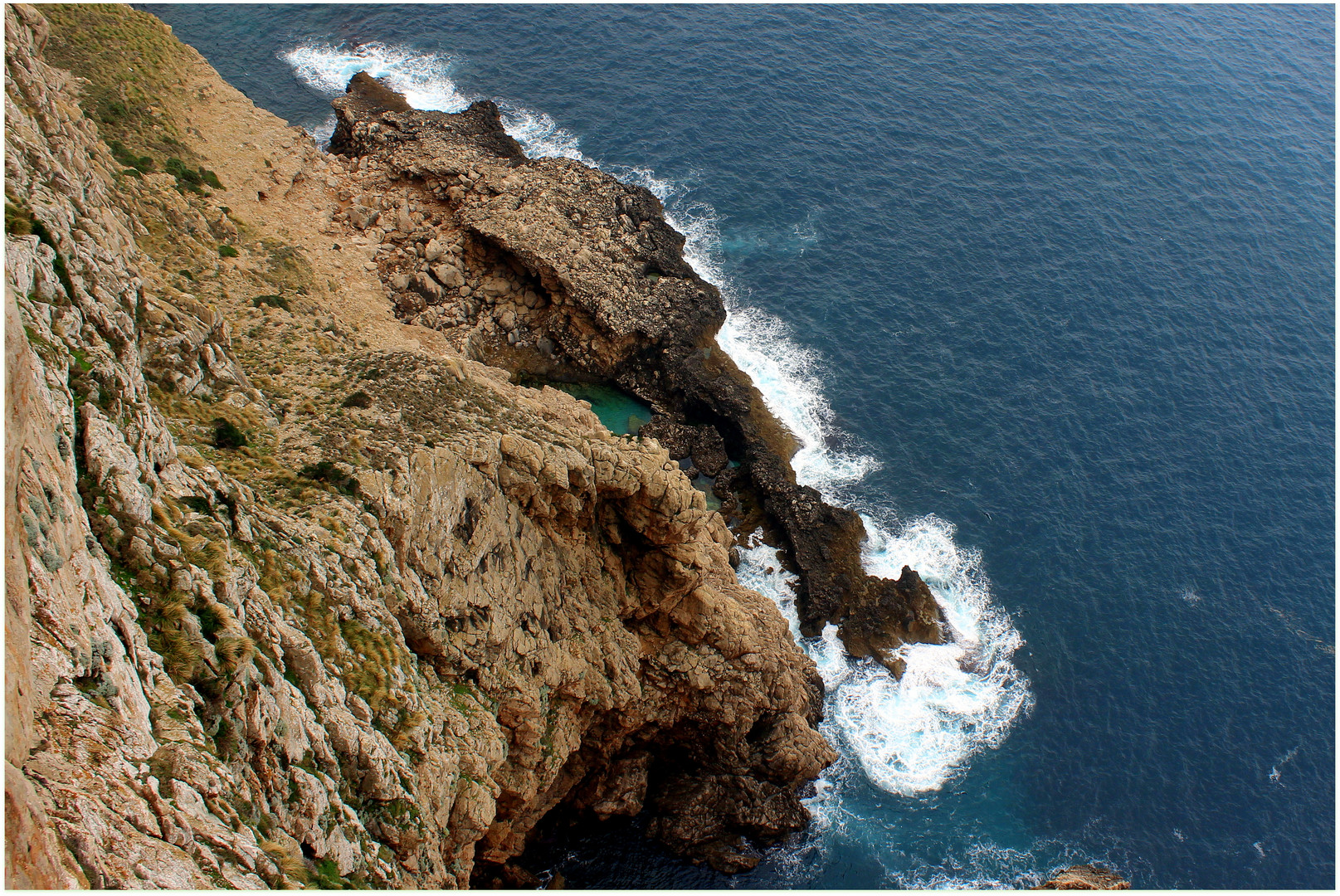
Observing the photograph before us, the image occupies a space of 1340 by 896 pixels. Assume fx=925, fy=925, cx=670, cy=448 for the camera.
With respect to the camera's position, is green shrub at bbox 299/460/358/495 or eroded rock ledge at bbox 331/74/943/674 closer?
green shrub at bbox 299/460/358/495

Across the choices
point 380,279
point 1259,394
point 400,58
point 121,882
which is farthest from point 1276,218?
point 121,882

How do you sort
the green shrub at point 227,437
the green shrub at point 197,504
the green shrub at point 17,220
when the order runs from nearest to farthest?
the green shrub at point 197,504
the green shrub at point 17,220
the green shrub at point 227,437

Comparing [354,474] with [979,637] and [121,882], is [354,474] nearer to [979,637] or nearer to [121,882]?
[121,882]

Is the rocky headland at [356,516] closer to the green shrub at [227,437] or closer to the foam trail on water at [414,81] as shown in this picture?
the green shrub at [227,437]

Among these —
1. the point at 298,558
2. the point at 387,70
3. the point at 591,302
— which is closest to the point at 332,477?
the point at 298,558

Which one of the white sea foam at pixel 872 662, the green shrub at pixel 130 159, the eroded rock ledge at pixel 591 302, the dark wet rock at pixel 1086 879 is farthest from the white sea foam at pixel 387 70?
the dark wet rock at pixel 1086 879

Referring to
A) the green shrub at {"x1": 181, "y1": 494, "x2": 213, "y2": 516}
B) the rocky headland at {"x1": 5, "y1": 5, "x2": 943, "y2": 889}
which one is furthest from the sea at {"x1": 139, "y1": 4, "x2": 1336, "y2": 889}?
the green shrub at {"x1": 181, "y1": 494, "x2": 213, "y2": 516}

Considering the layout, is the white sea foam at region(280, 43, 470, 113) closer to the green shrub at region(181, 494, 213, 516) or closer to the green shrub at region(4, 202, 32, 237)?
the green shrub at region(4, 202, 32, 237)
